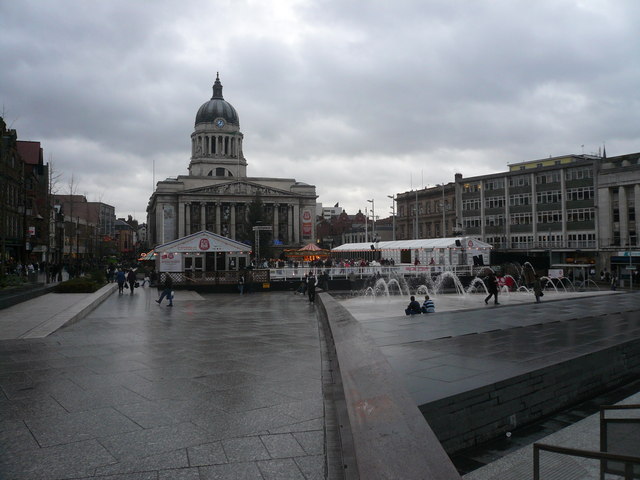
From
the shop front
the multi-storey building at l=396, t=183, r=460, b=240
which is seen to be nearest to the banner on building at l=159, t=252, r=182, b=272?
the shop front

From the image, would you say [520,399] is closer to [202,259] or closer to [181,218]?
[202,259]

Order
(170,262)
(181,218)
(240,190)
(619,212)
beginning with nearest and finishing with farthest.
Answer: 1. (170,262)
2. (619,212)
3. (181,218)
4. (240,190)

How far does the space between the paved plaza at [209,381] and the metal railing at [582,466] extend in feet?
4.51

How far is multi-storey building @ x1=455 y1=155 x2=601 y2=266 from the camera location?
61.2 meters

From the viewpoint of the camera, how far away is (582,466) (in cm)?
421

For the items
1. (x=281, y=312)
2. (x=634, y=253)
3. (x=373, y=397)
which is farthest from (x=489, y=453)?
(x=634, y=253)

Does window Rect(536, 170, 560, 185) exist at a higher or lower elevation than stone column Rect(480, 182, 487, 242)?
higher

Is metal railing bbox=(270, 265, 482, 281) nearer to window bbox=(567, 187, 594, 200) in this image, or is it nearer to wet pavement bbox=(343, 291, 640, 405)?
wet pavement bbox=(343, 291, 640, 405)

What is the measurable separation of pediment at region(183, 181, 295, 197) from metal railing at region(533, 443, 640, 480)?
339 ft

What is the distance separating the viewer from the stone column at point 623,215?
185 feet

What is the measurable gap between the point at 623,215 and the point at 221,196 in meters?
76.2

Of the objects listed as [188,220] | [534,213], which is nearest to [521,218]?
[534,213]

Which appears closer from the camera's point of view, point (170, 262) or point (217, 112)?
point (170, 262)

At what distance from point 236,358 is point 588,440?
261 inches
